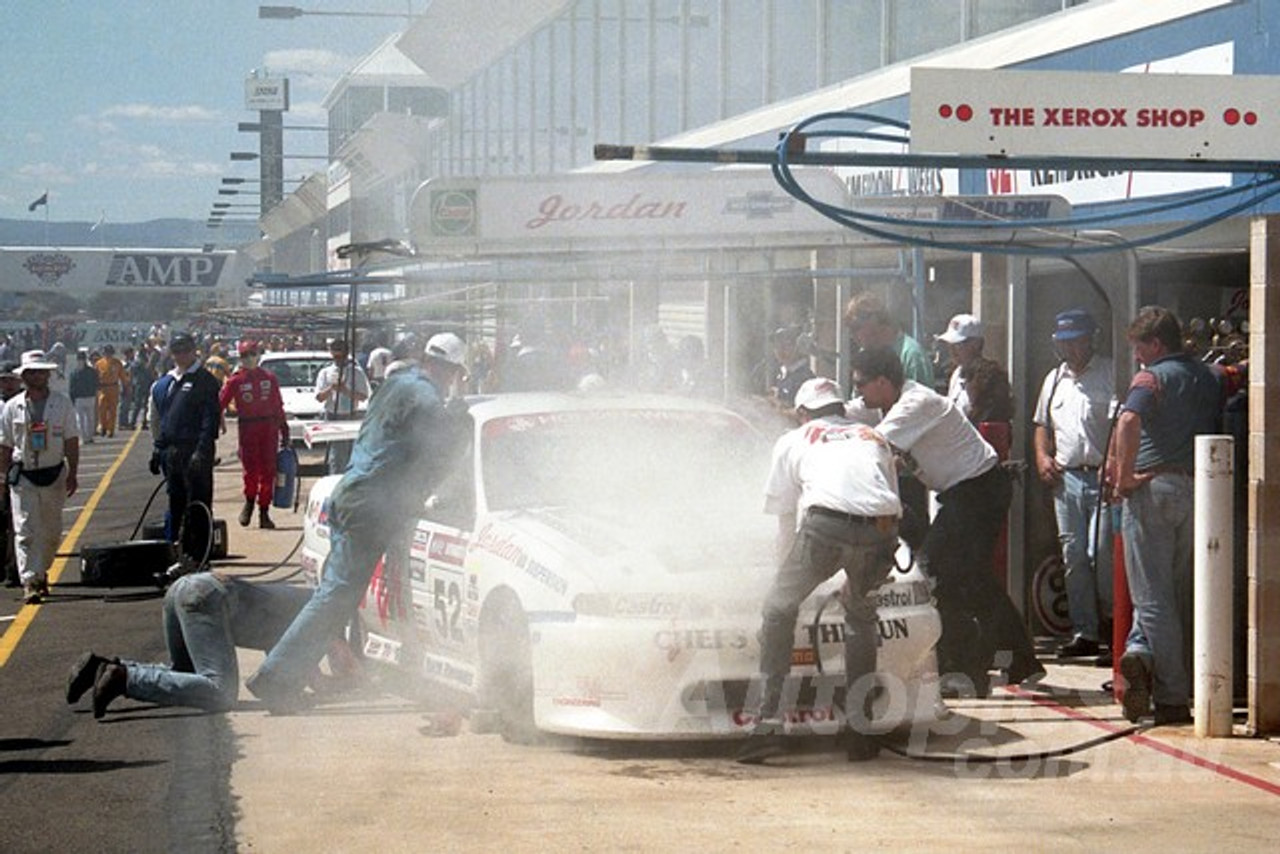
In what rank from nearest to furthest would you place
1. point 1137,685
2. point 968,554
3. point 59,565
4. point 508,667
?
point 508,667
point 1137,685
point 968,554
point 59,565

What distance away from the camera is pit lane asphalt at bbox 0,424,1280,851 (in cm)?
627

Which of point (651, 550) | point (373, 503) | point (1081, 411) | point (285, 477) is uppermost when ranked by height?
point (1081, 411)

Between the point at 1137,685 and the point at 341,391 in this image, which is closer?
the point at 1137,685

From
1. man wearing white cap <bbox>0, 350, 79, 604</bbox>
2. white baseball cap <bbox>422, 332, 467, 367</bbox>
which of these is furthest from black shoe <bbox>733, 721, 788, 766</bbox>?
man wearing white cap <bbox>0, 350, 79, 604</bbox>

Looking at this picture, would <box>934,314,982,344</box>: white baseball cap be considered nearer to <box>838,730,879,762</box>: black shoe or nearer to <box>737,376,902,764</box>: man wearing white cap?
<box>737,376,902,764</box>: man wearing white cap

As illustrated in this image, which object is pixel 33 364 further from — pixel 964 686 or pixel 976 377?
pixel 964 686

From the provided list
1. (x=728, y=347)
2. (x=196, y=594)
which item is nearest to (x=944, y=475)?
(x=196, y=594)

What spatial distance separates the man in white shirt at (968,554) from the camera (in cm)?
890

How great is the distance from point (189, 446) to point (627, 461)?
6530 mm

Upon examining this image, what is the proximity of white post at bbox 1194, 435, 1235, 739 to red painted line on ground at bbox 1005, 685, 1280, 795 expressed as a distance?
31 centimetres

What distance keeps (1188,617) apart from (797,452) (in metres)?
2.21

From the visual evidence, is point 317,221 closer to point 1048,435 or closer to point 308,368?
point 308,368

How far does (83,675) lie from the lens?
8.68 m

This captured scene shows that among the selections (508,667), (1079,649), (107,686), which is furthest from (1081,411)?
(107,686)
